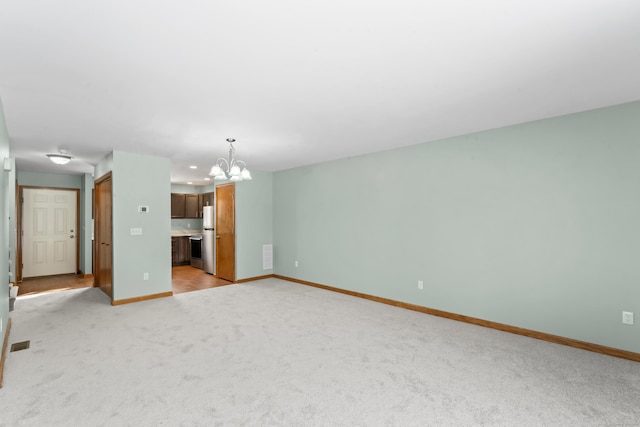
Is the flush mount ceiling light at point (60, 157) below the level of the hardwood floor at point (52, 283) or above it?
above

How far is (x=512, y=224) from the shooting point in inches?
148

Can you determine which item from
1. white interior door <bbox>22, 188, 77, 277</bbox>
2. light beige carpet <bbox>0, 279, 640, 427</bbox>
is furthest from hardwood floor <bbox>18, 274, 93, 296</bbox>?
light beige carpet <bbox>0, 279, 640, 427</bbox>

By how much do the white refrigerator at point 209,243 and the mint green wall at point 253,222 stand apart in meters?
1.19

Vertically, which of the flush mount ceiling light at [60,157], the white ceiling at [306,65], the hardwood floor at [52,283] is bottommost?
the hardwood floor at [52,283]

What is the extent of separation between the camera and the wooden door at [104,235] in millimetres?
5199

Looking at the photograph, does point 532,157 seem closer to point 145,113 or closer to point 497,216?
point 497,216

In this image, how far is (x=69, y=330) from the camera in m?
3.79

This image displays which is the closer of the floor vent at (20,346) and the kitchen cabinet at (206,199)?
the floor vent at (20,346)

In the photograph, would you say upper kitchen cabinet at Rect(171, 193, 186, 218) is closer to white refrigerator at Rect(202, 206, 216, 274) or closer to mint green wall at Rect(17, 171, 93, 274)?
white refrigerator at Rect(202, 206, 216, 274)

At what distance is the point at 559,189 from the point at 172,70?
3906 millimetres

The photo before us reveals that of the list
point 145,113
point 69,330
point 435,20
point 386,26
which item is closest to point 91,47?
point 145,113

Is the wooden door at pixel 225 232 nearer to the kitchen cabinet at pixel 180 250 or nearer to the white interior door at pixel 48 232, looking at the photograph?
the kitchen cabinet at pixel 180 250

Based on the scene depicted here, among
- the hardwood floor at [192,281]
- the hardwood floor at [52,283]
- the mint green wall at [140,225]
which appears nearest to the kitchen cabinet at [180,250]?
the hardwood floor at [192,281]

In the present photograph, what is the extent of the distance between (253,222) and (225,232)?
0.66 m
